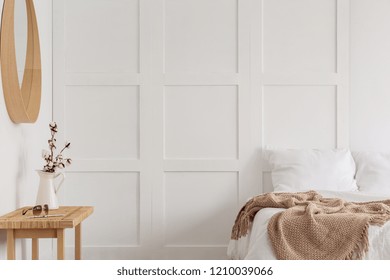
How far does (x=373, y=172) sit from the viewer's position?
414 centimetres

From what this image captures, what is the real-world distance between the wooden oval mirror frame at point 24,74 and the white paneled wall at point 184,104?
0.65 m

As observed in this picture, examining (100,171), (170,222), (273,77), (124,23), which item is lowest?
(170,222)

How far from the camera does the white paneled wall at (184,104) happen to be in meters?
4.35

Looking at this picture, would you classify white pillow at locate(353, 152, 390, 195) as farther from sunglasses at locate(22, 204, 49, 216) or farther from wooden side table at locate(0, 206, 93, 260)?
sunglasses at locate(22, 204, 49, 216)

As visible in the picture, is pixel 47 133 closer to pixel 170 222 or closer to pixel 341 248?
pixel 170 222

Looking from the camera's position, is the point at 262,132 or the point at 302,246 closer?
Answer: the point at 302,246

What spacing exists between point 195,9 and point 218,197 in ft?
4.42

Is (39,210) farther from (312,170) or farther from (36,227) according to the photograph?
(312,170)

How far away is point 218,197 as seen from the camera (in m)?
4.36

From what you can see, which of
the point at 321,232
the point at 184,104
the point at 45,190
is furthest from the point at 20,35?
the point at 321,232

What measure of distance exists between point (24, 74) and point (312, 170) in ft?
6.43

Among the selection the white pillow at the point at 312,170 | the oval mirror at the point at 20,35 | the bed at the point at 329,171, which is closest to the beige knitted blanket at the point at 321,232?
the bed at the point at 329,171
